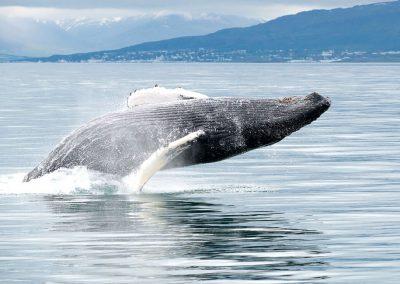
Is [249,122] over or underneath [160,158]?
over

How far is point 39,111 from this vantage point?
44938 mm

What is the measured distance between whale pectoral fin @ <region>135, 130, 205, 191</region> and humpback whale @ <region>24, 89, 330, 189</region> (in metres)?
0.02

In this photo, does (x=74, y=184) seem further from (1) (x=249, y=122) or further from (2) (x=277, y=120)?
(2) (x=277, y=120)

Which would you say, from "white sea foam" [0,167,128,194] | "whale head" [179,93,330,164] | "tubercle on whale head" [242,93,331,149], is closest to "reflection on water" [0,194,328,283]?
"white sea foam" [0,167,128,194]

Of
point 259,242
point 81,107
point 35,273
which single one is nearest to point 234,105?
point 259,242

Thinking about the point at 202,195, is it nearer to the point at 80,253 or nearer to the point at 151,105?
the point at 151,105

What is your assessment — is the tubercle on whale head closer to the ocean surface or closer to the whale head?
the whale head

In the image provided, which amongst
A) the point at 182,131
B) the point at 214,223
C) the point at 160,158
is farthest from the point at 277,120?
the point at 214,223

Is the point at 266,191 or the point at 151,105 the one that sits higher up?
the point at 151,105

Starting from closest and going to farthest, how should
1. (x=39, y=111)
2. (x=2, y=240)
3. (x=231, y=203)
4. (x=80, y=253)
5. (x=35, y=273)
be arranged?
(x=35, y=273), (x=80, y=253), (x=2, y=240), (x=231, y=203), (x=39, y=111)

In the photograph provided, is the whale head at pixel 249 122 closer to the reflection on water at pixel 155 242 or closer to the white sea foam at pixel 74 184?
the reflection on water at pixel 155 242

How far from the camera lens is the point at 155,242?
1293 cm

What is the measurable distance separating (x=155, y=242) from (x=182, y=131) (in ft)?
12.4

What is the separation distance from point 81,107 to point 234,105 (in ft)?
113
